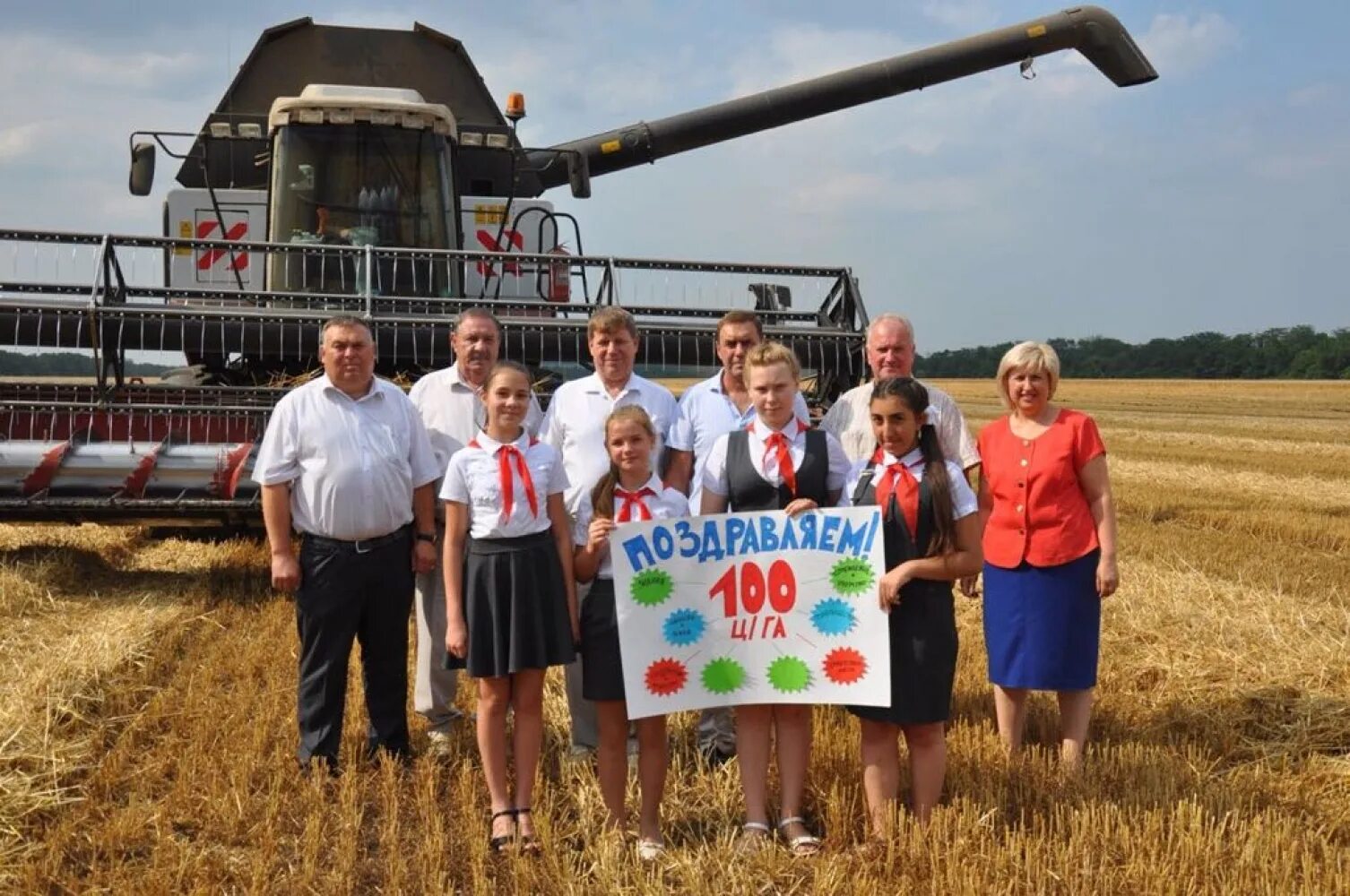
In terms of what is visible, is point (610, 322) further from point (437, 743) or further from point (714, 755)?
point (437, 743)

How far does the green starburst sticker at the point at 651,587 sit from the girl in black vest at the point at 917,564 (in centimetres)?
64

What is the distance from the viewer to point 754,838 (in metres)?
3.78

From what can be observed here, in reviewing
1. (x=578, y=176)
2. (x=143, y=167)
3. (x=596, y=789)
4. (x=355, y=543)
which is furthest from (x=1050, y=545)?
(x=143, y=167)

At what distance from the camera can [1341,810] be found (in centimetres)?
411

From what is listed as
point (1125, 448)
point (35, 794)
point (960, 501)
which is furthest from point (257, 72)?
point (1125, 448)

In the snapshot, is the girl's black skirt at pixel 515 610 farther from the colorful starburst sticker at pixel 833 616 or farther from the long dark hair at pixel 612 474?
the colorful starburst sticker at pixel 833 616

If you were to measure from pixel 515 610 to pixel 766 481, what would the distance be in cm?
88

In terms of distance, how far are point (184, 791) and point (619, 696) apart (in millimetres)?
1555

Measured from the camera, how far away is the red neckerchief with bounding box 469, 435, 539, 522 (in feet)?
13.0

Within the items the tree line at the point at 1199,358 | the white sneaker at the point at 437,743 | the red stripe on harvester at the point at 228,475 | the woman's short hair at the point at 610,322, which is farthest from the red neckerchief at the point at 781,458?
the tree line at the point at 1199,358

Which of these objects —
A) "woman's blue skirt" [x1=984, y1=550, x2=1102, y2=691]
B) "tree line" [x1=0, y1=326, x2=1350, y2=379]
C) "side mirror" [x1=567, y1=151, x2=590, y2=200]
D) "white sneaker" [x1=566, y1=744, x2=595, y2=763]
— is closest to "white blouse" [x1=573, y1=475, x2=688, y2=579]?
"white sneaker" [x1=566, y1=744, x2=595, y2=763]

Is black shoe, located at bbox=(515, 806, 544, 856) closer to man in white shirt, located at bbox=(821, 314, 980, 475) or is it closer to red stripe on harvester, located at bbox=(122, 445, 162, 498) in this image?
man in white shirt, located at bbox=(821, 314, 980, 475)

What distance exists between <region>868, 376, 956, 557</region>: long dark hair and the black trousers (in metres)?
1.98

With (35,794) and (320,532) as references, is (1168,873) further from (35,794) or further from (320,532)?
(35,794)
